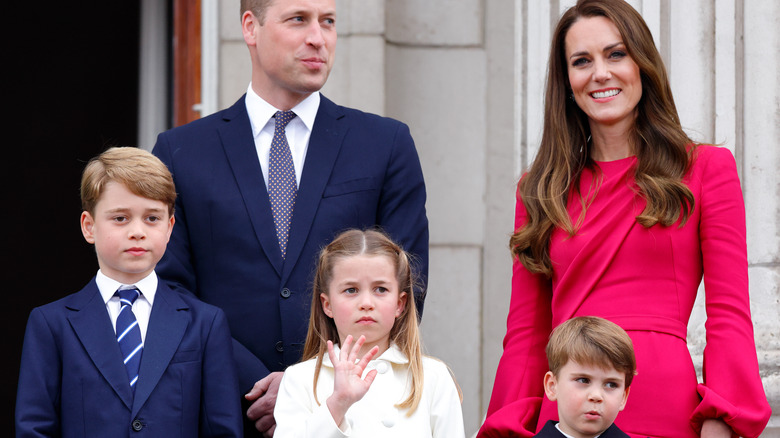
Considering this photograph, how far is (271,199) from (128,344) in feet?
2.02

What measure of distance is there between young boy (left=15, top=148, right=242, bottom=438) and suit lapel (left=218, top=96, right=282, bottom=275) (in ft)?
0.81

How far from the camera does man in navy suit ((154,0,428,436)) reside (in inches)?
123

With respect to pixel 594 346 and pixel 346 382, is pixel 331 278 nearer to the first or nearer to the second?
pixel 346 382

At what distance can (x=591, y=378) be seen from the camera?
2.56m

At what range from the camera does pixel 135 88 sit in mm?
7906

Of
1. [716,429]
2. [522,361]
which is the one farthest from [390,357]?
[716,429]

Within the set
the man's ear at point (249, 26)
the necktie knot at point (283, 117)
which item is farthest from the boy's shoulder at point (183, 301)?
the man's ear at point (249, 26)

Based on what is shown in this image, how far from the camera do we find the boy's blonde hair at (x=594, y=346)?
2545 millimetres

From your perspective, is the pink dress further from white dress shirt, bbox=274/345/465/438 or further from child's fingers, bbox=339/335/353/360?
child's fingers, bbox=339/335/353/360

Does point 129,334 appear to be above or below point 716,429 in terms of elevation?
above

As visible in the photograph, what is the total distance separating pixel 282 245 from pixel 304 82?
50 centimetres

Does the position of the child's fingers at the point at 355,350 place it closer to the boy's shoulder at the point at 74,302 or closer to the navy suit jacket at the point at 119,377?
the navy suit jacket at the point at 119,377

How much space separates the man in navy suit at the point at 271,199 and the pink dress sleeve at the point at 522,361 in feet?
1.02

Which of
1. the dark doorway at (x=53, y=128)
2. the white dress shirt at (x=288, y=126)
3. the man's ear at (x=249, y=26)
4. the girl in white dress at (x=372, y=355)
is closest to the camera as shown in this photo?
the girl in white dress at (x=372, y=355)
